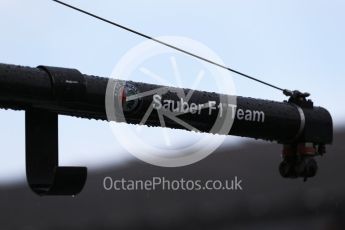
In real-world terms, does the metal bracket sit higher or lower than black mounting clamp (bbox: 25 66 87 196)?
higher

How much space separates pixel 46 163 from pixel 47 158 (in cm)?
2

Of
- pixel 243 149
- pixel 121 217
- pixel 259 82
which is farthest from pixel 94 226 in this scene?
pixel 259 82

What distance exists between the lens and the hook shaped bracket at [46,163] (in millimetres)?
4500

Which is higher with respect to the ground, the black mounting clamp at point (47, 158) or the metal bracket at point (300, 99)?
the metal bracket at point (300, 99)

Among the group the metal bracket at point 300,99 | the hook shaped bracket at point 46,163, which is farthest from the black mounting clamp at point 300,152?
the hook shaped bracket at point 46,163

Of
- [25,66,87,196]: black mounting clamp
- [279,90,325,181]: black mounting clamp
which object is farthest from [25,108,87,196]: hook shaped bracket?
[279,90,325,181]: black mounting clamp

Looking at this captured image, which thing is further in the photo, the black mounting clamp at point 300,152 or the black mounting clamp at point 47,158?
the black mounting clamp at point 300,152

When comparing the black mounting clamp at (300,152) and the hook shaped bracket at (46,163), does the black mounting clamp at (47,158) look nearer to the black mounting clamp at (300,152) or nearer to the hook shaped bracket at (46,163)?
the hook shaped bracket at (46,163)

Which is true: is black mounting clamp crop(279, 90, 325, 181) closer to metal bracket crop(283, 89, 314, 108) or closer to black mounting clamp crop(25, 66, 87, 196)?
metal bracket crop(283, 89, 314, 108)

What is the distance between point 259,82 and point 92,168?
22.3 ft

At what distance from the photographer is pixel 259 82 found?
5246 mm

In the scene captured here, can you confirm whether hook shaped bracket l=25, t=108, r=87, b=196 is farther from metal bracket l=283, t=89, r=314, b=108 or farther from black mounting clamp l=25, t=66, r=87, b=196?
metal bracket l=283, t=89, r=314, b=108

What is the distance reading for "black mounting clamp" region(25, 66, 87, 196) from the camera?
176 inches

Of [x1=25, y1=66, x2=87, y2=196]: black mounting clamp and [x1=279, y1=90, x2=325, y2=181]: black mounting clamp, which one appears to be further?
[x1=279, y1=90, x2=325, y2=181]: black mounting clamp
